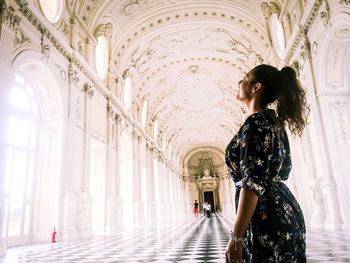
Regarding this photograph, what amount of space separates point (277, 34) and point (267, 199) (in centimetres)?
1233

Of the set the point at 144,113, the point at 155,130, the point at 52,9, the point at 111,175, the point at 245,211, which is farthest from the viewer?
the point at 155,130

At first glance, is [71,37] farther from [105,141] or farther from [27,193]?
[27,193]

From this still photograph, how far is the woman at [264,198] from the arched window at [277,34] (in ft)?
37.5

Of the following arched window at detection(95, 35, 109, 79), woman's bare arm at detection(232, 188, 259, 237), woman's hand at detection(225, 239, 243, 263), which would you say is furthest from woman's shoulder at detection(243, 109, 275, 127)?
arched window at detection(95, 35, 109, 79)

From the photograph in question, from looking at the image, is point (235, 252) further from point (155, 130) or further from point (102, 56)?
point (155, 130)

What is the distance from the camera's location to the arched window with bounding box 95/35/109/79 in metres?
12.9

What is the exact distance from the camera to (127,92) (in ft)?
55.9

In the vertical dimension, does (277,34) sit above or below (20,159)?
above

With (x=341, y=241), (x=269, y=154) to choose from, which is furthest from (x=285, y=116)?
(x=341, y=241)

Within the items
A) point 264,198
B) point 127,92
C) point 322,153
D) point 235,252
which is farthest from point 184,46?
point 235,252

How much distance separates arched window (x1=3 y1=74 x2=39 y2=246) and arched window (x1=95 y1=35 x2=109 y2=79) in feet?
14.9

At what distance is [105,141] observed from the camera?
41.8 feet

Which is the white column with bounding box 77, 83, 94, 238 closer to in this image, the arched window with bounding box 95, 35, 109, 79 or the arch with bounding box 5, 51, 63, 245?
the arch with bounding box 5, 51, 63, 245

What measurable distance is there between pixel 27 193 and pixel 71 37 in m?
5.25
